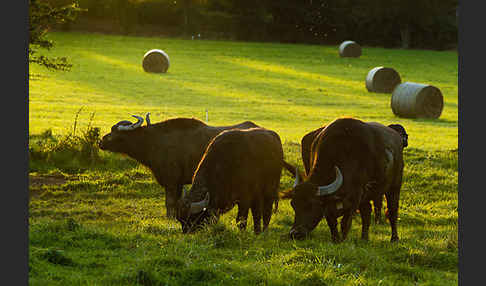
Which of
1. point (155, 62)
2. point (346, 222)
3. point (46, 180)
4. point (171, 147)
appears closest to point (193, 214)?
point (346, 222)

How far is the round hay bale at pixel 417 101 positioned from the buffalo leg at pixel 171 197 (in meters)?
17.0

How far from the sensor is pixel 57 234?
382 inches

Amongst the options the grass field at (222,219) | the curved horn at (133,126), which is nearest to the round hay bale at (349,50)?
the grass field at (222,219)

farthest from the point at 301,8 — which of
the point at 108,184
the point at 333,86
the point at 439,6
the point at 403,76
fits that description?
the point at 108,184

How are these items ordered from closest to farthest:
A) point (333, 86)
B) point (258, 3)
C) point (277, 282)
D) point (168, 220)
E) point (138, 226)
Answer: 1. point (277, 282)
2. point (138, 226)
3. point (168, 220)
4. point (333, 86)
5. point (258, 3)

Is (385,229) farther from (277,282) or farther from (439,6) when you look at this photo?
(439,6)

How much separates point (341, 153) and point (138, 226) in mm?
3898

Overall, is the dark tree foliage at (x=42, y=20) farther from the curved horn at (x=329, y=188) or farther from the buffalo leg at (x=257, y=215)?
the curved horn at (x=329, y=188)

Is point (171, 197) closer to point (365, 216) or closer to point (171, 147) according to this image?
point (171, 147)

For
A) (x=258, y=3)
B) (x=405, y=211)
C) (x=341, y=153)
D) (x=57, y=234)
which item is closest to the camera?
(x=57, y=234)

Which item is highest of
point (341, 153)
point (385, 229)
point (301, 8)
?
point (301, 8)

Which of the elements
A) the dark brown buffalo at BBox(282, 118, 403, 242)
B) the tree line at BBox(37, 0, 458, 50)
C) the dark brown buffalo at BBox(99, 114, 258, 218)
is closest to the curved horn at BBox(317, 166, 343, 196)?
the dark brown buffalo at BBox(282, 118, 403, 242)

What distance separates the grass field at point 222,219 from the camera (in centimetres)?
816

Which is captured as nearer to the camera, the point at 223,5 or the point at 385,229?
the point at 385,229
